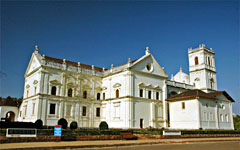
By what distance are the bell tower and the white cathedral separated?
10.7 meters

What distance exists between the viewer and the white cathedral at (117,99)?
37375mm

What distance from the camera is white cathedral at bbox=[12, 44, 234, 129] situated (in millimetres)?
37375

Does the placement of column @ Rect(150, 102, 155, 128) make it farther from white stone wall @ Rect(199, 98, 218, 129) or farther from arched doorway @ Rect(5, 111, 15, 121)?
arched doorway @ Rect(5, 111, 15, 121)

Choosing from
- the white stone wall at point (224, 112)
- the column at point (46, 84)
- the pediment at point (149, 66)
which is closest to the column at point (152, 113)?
the pediment at point (149, 66)

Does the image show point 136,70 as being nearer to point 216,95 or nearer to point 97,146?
point 216,95

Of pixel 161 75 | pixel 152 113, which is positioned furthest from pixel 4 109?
pixel 161 75

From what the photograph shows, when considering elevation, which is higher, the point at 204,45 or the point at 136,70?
the point at 204,45

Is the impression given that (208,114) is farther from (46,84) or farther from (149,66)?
(46,84)

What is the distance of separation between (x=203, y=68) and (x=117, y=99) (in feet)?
87.5

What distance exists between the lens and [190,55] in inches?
2335

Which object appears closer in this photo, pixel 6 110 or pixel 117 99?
pixel 117 99

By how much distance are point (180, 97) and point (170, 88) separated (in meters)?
7.78

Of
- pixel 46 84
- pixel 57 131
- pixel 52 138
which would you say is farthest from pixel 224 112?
pixel 52 138

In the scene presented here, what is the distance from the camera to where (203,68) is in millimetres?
55594
